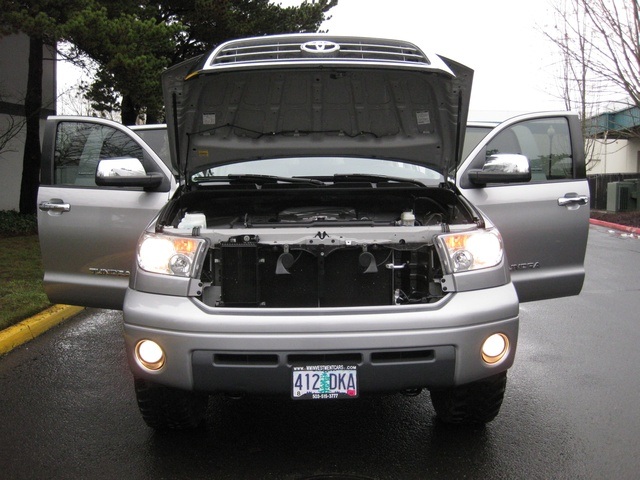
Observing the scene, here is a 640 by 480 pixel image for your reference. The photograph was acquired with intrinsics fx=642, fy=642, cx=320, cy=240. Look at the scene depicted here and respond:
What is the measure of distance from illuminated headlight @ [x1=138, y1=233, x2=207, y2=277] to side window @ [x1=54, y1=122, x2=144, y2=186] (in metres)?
2.05

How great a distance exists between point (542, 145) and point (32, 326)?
482cm

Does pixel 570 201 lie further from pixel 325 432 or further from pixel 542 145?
pixel 325 432

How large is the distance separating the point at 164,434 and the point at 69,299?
1630 mm

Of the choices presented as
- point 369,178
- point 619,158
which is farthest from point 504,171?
point 619,158

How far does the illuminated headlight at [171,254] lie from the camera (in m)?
3.20

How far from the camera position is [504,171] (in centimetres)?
440

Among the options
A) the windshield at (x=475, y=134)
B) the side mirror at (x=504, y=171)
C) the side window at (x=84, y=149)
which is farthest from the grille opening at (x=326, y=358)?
the windshield at (x=475, y=134)

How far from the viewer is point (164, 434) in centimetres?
366

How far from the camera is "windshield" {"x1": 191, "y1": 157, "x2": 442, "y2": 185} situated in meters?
4.59

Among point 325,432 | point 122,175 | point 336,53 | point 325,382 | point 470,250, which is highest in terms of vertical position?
point 336,53

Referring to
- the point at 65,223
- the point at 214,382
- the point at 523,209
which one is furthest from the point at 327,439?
the point at 65,223

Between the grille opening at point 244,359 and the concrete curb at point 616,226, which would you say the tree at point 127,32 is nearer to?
the grille opening at point 244,359

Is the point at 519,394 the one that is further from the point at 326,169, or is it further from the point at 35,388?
the point at 35,388

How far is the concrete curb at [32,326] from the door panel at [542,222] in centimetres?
401
